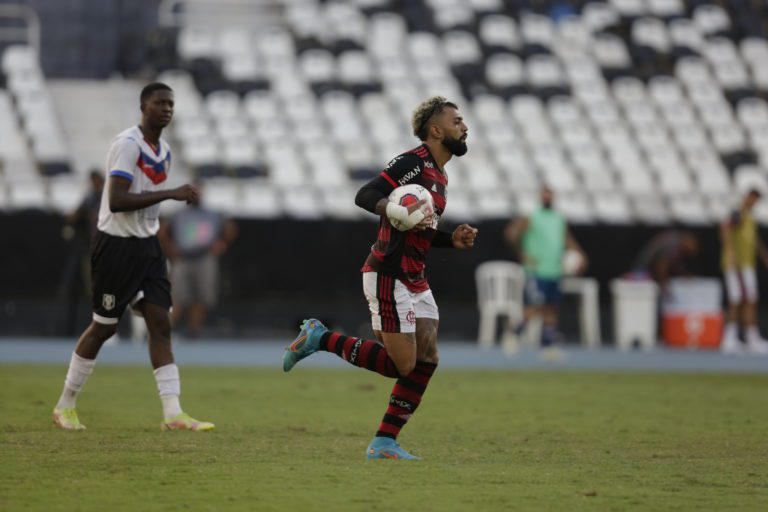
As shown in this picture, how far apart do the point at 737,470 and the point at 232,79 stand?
17955mm

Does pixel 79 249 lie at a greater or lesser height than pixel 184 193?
lesser

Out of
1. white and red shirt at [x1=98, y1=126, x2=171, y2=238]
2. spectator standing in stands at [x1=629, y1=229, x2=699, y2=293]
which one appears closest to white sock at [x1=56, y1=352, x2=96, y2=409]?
white and red shirt at [x1=98, y1=126, x2=171, y2=238]

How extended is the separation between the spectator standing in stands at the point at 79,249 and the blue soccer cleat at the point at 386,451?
1035cm

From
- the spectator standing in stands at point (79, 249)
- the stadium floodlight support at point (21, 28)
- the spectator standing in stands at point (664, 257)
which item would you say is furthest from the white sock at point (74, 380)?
the stadium floodlight support at point (21, 28)

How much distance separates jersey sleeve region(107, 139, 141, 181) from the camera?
9250 millimetres

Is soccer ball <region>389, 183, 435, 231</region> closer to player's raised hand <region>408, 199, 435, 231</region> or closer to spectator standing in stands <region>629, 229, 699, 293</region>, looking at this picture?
player's raised hand <region>408, 199, 435, 231</region>

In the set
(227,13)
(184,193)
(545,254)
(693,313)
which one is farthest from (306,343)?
(227,13)

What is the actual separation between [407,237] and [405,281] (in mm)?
250

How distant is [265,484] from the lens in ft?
23.0

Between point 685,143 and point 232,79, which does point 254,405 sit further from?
point 685,143

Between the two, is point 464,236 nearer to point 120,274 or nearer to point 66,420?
point 120,274

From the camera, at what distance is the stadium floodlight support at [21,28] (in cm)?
2519

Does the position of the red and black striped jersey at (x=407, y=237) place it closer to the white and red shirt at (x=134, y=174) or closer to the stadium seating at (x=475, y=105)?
the white and red shirt at (x=134, y=174)

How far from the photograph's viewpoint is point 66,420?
9461 mm
